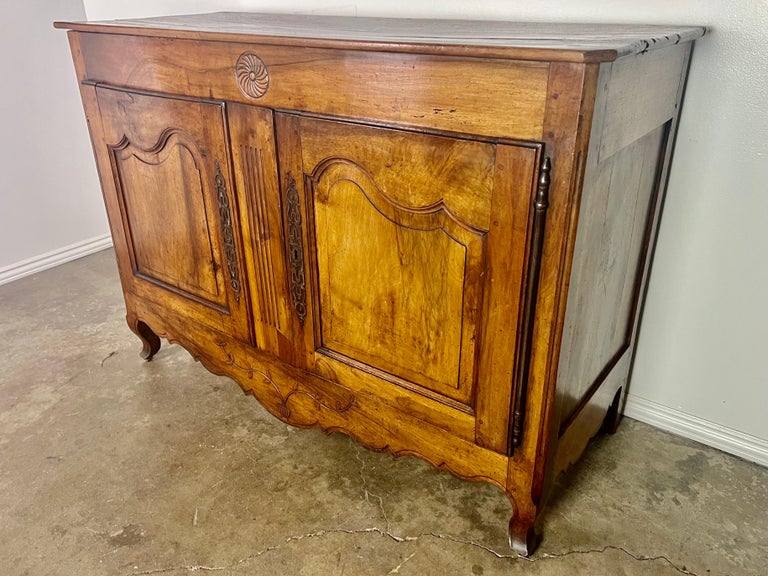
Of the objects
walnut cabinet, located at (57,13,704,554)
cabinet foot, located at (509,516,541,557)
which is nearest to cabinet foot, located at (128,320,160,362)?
walnut cabinet, located at (57,13,704,554)

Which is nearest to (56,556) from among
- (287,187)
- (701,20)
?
(287,187)

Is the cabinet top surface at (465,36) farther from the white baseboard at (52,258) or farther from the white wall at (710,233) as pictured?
the white baseboard at (52,258)

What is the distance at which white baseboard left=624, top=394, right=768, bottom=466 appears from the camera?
1.46 metres

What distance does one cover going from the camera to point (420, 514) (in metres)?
1.33

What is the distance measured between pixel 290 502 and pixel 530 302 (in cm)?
74

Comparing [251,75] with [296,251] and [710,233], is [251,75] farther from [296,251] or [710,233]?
[710,233]

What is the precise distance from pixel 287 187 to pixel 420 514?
0.74 m

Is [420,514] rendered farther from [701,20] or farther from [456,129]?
[701,20]

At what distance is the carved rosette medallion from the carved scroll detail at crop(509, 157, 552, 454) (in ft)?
1.77

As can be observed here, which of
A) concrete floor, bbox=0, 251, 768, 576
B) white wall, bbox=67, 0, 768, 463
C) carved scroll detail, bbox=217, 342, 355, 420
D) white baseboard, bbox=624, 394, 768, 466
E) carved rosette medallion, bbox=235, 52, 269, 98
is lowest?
concrete floor, bbox=0, 251, 768, 576

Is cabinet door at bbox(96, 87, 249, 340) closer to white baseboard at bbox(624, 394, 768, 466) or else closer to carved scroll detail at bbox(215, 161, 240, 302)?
carved scroll detail at bbox(215, 161, 240, 302)

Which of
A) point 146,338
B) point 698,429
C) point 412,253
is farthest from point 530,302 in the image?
point 146,338

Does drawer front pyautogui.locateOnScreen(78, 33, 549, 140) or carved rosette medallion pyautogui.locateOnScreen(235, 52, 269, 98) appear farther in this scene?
carved rosette medallion pyautogui.locateOnScreen(235, 52, 269, 98)

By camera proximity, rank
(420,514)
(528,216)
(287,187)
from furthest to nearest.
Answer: (420,514)
(287,187)
(528,216)
